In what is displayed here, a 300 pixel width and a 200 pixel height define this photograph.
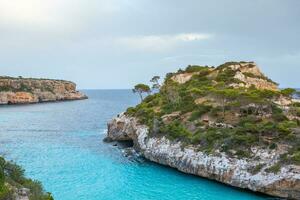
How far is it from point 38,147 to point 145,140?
1859 cm

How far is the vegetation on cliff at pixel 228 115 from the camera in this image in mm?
40844

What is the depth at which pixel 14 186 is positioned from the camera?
2109 cm

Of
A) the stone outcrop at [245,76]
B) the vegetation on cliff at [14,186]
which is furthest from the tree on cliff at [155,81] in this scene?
the vegetation on cliff at [14,186]

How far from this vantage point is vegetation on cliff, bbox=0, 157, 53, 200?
19438 mm

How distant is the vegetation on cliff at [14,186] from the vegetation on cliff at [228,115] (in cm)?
2332

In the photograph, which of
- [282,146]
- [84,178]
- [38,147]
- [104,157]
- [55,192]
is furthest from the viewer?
[38,147]

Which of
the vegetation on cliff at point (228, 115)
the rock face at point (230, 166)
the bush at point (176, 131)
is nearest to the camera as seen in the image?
the rock face at point (230, 166)

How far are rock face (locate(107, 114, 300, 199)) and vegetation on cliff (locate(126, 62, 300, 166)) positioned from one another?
0.95 m

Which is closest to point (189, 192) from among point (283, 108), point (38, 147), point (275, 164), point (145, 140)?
point (275, 164)

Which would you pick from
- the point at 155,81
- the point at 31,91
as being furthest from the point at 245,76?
the point at 31,91

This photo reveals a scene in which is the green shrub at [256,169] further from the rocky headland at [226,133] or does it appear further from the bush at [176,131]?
the bush at [176,131]

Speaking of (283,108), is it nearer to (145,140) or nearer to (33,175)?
(145,140)

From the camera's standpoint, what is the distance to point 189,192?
1452 inches

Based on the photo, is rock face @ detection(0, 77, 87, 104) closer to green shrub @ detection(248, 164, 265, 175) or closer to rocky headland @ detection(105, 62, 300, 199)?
rocky headland @ detection(105, 62, 300, 199)
